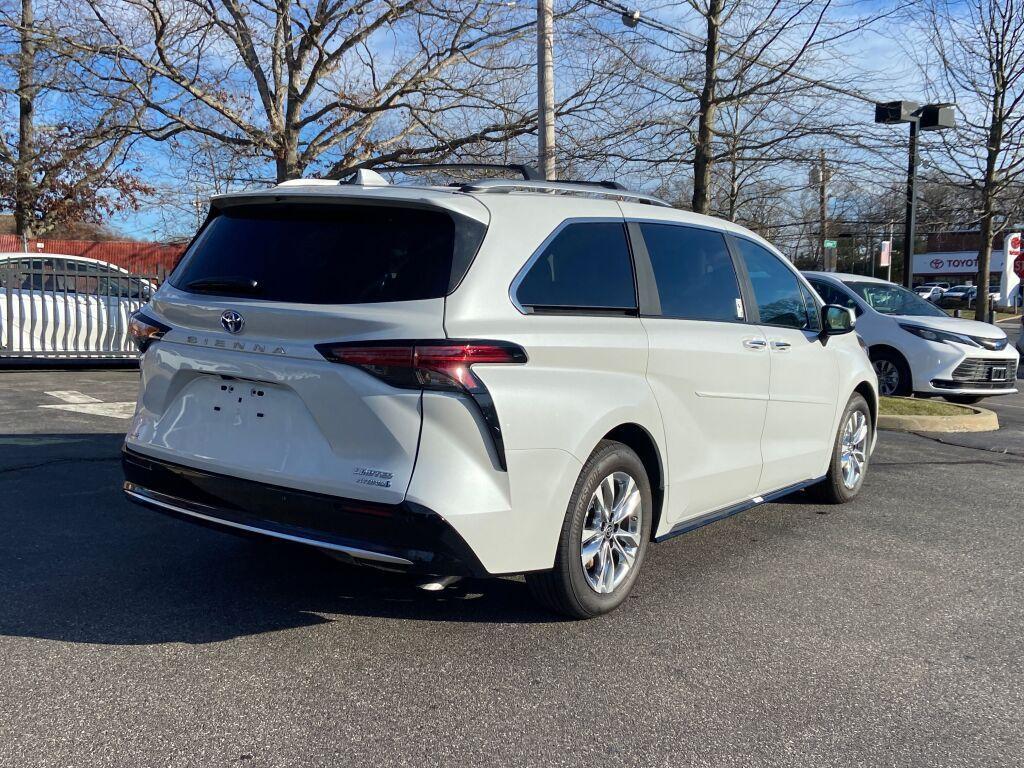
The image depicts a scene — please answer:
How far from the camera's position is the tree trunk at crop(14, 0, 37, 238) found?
14.2m

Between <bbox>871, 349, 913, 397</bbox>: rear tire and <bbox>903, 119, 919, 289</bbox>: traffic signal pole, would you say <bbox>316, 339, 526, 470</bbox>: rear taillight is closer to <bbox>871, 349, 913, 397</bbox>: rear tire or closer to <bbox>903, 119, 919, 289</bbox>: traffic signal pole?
<bbox>871, 349, 913, 397</bbox>: rear tire

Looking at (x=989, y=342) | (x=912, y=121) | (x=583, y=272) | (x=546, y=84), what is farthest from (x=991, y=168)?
(x=583, y=272)

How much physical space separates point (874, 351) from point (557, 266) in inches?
370

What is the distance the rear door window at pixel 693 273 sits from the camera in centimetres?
453

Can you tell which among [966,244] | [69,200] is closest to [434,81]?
[69,200]

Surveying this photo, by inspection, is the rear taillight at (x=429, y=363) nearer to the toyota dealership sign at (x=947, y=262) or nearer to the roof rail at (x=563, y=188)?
the roof rail at (x=563, y=188)

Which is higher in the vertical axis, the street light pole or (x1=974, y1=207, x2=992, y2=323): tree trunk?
the street light pole

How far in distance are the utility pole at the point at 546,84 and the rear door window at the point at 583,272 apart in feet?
25.3

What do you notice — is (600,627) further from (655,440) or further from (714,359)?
(714,359)

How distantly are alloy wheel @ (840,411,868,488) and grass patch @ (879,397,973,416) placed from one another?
3.70 metres

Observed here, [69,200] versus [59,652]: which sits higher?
[69,200]

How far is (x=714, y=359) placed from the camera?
15.4 feet

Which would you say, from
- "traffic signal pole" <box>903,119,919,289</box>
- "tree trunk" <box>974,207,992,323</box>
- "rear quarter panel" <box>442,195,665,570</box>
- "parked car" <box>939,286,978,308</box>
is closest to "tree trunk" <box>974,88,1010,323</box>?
"tree trunk" <box>974,207,992,323</box>

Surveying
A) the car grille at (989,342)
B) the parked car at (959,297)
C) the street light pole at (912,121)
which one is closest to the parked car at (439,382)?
the car grille at (989,342)
